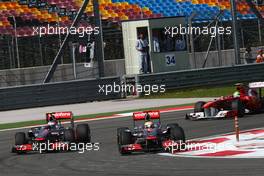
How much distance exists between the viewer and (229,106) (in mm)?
18141

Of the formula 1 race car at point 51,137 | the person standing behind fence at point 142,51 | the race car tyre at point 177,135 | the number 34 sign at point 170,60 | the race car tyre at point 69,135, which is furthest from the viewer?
the number 34 sign at point 170,60

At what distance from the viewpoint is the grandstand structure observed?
97.9ft

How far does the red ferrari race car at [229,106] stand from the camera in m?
17.8

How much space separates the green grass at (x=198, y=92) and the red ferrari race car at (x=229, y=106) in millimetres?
7953

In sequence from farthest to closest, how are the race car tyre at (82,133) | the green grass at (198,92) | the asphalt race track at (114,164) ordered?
the green grass at (198,92), the race car tyre at (82,133), the asphalt race track at (114,164)

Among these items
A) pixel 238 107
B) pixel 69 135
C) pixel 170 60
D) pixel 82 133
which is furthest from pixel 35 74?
pixel 69 135

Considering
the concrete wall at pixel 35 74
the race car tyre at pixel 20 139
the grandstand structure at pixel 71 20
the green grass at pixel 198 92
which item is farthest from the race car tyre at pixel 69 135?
the concrete wall at pixel 35 74

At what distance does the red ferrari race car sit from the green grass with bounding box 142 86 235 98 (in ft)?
26.1

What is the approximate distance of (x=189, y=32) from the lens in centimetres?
3066

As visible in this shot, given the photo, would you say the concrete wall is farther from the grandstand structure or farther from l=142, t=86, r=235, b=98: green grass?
l=142, t=86, r=235, b=98: green grass

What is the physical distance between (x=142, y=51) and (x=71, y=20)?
20.2 ft

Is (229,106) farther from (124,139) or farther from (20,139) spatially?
(20,139)

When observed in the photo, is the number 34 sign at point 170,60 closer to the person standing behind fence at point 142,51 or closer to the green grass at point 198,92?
the person standing behind fence at point 142,51

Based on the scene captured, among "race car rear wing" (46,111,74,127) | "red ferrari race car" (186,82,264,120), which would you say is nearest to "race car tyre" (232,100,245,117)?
"red ferrari race car" (186,82,264,120)
